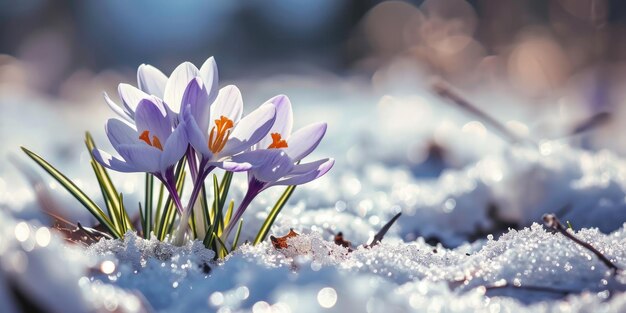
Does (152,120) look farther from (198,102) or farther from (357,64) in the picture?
(357,64)

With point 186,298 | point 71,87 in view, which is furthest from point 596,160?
point 71,87

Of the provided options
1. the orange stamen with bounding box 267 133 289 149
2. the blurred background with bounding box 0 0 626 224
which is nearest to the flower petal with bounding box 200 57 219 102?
the orange stamen with bounding box 267 133 289 149

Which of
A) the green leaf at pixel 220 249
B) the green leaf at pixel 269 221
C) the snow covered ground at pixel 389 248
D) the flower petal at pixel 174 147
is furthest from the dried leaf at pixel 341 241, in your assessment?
the flower petal at pixel 174 147

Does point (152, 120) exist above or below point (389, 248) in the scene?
above

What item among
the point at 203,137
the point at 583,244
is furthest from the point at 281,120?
the point at 583,244

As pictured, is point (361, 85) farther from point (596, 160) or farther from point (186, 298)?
A: point (186, 298)

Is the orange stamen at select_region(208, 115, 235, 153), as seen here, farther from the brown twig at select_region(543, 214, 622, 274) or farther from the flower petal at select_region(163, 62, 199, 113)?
the brown twig at select_region(543, 214, 622, 274)

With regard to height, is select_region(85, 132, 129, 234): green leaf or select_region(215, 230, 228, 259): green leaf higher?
select_region(85, 132, 129, 234): green leaf
